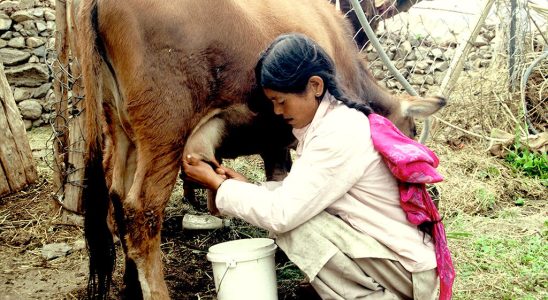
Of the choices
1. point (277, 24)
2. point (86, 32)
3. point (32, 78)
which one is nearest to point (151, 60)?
point (86, 32)

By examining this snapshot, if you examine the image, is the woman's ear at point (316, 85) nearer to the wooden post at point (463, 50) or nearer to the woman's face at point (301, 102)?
the woman's face at point (301, 102)

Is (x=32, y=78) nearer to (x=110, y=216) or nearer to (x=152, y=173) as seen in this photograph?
(x=110, y=216)

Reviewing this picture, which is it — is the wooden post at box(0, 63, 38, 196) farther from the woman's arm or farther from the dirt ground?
the woman's arm

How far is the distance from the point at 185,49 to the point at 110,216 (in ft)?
6.64

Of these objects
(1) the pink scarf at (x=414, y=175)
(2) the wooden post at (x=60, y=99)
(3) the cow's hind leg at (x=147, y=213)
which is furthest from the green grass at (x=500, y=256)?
(2) the wooden post at (x=60, y=99)

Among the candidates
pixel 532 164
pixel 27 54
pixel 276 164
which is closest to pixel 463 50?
pixel 532 164

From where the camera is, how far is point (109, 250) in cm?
343

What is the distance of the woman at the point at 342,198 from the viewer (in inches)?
110

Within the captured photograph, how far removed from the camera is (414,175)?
2.78 metres

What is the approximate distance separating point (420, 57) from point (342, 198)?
6325 millimetres

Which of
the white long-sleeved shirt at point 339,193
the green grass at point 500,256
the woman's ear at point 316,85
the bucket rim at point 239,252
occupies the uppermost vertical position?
the woman's ear at point 316,85

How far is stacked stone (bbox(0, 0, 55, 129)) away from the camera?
855cm

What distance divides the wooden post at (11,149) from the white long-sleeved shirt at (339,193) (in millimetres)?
3359

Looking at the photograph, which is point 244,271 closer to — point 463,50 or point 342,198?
point 342,198
